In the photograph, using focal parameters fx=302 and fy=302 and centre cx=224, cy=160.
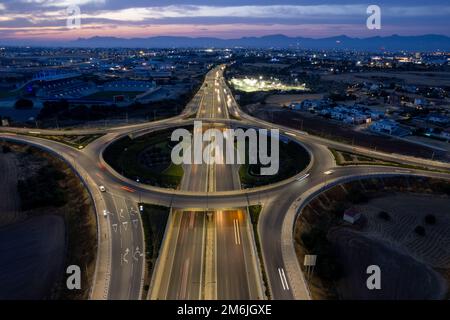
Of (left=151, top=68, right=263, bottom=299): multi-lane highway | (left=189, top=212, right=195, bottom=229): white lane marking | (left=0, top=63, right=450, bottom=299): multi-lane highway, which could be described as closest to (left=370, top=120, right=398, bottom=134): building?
(left=0, top=63, right=450, bottom=299): multi-lane highway

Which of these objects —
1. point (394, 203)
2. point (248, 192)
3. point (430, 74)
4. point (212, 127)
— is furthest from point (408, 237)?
point (430, 74)

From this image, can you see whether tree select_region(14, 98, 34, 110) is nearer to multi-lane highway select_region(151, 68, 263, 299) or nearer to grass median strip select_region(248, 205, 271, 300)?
multi-lane highway select_region(151, 68, 263, 299)

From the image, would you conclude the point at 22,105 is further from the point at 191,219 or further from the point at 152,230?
the point at 191,219

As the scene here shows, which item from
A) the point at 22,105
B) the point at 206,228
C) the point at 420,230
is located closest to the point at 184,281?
the point at 206,228

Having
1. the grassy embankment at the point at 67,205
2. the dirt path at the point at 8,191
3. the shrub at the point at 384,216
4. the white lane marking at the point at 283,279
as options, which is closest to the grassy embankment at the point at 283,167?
the shrub at the point at 384,216

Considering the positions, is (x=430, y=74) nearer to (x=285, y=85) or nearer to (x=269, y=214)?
(x=285, y=85)

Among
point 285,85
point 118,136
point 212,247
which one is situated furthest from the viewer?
point 285,85
